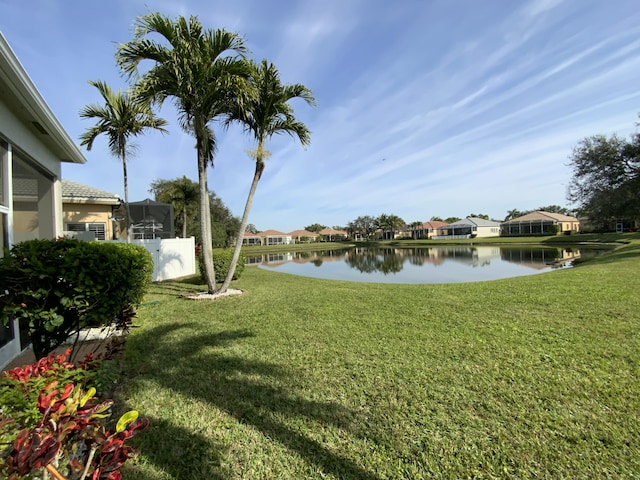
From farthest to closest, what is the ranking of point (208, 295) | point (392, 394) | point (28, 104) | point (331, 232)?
point (331, 232)
point (208, 295)
point (28, 104)
point (392, 394)

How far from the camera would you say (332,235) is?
8244 cm

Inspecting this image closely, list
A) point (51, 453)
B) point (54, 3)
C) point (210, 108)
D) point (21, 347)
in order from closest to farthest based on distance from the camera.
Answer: point (51, 453), point (21, 347), point (54, 3), point (210, 108)

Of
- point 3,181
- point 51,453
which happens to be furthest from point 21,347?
point 51,453

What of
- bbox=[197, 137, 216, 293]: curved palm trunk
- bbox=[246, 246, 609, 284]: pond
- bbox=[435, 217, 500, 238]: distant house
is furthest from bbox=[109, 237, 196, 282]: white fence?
bbox=[435, 217, 500, 238]: distant house

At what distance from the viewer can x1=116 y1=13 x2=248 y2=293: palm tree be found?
6.02 m

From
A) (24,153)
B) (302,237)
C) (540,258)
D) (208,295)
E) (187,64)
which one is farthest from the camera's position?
(302,237)

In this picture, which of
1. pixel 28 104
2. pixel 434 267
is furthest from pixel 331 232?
pixel 28 104

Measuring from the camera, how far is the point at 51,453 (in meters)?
0.92

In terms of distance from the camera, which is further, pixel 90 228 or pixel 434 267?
pixel 434 267

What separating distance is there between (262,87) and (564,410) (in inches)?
312

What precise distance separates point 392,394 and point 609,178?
18321 millimetres

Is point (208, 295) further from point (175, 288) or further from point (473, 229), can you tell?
point (473, 229)

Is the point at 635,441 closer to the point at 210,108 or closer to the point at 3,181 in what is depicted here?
the point at 3,181

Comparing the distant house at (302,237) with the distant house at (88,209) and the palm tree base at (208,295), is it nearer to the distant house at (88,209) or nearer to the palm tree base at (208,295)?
the distant house at (88,209)
